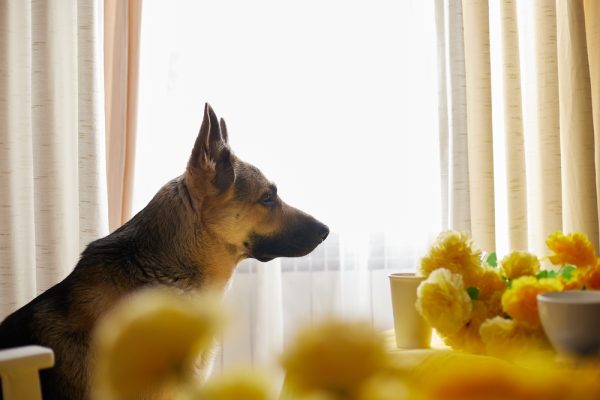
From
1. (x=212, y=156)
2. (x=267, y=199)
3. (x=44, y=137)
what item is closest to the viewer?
(x=212, y=156)

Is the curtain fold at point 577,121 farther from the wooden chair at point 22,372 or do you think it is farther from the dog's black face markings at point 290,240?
the wooden chair at point 22,372

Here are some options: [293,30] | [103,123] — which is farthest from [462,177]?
[103,123]

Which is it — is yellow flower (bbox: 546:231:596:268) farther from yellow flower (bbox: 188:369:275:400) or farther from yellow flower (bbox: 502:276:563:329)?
yellow flower (bbox: 188:369:275:400)

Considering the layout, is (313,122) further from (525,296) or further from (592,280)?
(525,296)

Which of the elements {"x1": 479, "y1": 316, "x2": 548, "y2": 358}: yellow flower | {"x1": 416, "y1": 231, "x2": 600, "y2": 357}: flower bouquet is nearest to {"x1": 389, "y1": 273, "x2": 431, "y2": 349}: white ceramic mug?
{"x1": 416, "y1": 231, "x2": 600, "y2": 357}: flower bouquet

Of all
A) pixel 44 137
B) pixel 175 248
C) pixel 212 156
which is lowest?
pixel 175 248

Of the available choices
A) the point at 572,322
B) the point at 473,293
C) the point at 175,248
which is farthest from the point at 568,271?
the point at 175,248

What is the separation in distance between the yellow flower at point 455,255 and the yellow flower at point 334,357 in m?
0.68

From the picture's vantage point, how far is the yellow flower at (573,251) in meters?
0.88

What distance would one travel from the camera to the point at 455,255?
0.86m

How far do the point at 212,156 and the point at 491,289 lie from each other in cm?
92

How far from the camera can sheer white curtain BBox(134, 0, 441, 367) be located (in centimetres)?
251

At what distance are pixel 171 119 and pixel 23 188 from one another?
63 cm

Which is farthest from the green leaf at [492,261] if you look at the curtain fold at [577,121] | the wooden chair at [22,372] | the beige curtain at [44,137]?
the curtain fold at [577,121]
